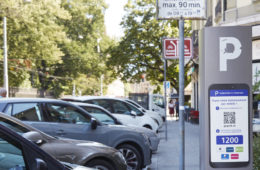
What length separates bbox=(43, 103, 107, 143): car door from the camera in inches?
296

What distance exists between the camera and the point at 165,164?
9.99 m

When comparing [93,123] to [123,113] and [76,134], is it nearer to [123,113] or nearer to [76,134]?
[76,134]

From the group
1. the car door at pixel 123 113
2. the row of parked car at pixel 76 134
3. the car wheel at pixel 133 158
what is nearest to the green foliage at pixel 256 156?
the row of parked car at pixel 76 134

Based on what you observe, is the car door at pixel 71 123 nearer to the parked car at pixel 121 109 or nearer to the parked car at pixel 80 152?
the parked car at pixel 80 152

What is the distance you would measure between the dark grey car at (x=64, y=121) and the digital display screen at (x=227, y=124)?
124 inches

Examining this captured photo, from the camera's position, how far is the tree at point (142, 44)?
3678 centimetres

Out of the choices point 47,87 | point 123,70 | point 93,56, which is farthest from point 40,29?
point 47,87

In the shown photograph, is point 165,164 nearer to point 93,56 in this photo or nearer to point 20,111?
point 20,111

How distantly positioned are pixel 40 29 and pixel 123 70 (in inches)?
440

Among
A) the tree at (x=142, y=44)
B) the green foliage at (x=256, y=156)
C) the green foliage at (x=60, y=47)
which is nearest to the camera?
the green foliage at (x=256, y=156)

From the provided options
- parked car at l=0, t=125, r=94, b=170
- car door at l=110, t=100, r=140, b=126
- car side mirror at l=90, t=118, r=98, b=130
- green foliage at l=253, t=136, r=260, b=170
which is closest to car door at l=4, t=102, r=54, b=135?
car side mirror at l=90, t=118, r=98, b=130

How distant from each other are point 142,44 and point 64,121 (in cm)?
Result: 3003

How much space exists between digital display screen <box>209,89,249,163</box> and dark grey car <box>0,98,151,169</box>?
316cm

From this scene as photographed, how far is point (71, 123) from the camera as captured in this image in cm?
766
